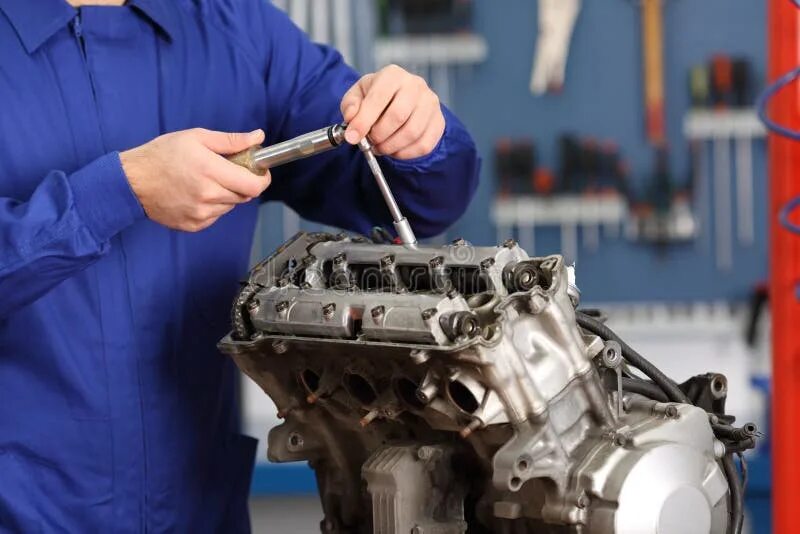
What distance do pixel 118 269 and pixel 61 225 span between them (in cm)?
20

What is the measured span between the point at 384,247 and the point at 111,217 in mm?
296

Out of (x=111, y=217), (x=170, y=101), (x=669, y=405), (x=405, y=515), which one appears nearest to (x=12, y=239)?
(x=111, y=217)

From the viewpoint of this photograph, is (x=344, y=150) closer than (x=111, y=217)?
No

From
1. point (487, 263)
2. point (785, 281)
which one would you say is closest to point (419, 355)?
point (487, 263)

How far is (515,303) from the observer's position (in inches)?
45.9

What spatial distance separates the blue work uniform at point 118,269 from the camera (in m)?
1.27

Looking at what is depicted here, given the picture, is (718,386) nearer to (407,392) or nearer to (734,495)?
(734,495)

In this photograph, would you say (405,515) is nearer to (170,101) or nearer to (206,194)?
(206,194)

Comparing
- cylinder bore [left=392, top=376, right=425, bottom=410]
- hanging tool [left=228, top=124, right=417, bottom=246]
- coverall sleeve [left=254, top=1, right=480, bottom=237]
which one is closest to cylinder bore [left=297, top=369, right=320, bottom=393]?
cylinder bore [left=392, top=376, right=425, bottom=410]

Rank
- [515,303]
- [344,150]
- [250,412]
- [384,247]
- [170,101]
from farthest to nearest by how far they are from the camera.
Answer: [250,412], [344,150], [170,101], [384,247], [515,303]

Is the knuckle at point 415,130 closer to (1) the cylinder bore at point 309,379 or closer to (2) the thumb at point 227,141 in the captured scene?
Answer: (2) the thumb at point 227,141

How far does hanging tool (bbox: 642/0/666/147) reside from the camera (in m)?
3.34

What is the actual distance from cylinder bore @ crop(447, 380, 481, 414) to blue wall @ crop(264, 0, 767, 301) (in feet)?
7.43

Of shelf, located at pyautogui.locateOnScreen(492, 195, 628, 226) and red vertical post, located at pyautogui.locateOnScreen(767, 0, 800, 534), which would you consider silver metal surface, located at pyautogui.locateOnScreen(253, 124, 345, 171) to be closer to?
red vertical post, located at pyautogui.locateOnScreen(767, 0, 800, 534)
